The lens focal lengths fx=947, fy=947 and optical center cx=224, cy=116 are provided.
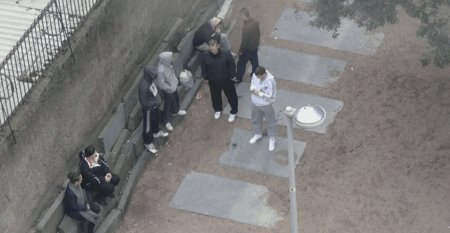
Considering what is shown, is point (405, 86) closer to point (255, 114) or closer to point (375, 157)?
point (375, 157)

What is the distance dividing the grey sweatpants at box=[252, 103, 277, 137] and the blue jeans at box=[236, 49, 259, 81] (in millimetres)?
1618

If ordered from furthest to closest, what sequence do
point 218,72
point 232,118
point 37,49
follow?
1. point 232,118
2. point 218,72
3. point 37,49

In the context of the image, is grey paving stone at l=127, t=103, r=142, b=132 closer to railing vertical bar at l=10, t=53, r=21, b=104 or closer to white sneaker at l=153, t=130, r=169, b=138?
white sneaker at l=153, t=130, r=169, b=138

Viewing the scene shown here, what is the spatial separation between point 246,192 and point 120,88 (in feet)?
9.39

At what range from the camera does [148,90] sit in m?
15.4

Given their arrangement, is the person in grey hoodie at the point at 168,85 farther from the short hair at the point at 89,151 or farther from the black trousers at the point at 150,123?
the short hair at the point at 89,151

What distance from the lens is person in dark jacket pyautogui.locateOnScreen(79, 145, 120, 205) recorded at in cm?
1425

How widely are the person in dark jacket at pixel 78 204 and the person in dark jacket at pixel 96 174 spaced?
0.18 m

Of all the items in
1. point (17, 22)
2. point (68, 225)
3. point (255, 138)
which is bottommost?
point (68, 225)

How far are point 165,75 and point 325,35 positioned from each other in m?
4.21

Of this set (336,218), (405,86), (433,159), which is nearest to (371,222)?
(336,218)

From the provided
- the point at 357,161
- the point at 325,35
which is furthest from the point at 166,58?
the point at 325,35

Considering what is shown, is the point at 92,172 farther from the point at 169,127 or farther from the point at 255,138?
the point at 255,138

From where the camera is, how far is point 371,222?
14734 millimetres
